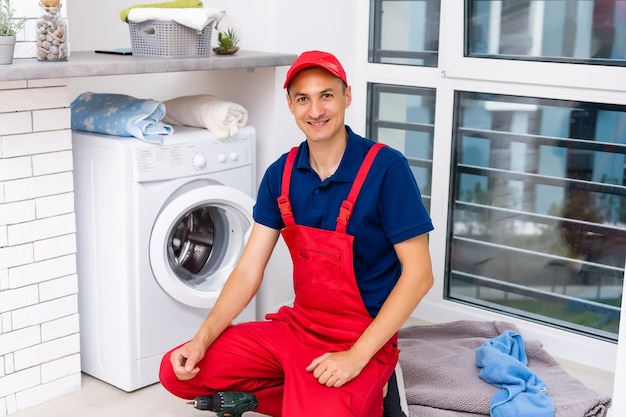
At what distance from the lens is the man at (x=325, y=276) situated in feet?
7.64

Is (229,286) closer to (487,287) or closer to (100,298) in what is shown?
(100,298)

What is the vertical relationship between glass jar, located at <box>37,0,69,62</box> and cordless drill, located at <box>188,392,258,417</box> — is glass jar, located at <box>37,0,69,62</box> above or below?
above

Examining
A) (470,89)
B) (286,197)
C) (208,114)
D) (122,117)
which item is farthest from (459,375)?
(122,117)

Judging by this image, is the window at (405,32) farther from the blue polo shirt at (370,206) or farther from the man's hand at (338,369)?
the man's hand at (338,369)

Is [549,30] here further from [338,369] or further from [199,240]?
[338,369]

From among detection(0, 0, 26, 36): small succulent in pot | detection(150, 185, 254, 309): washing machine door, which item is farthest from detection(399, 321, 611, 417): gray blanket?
detection(0, 0, 26, 36): small succulent in pot

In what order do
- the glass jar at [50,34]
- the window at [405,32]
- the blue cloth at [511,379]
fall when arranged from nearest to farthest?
the glass jar at [50,34] → the blue cloth at [511,379] → the window at [405,32]

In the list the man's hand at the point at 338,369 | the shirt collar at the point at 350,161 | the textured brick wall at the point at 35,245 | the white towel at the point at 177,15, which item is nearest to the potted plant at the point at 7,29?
the textured brick wall at the point at 35,245

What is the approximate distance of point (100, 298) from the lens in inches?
119

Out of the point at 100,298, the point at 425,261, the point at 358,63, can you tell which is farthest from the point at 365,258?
the point at 358,63

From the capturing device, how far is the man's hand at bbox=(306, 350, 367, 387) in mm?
2279

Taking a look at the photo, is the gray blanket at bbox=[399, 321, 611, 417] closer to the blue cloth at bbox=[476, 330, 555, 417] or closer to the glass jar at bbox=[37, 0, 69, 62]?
the blue cloth at bbox=[476, 330, 555, 417]

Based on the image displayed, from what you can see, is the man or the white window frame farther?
the white window frame

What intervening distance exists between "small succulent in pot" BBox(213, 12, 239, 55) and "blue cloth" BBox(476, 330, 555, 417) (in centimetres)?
143
